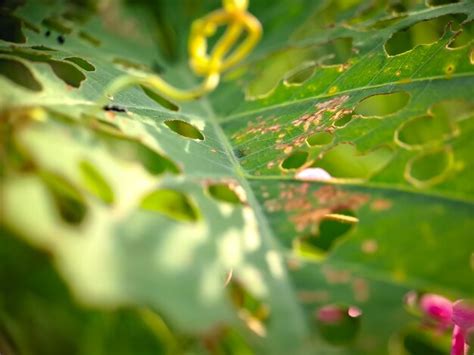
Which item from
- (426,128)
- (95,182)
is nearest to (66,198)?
(95,182)

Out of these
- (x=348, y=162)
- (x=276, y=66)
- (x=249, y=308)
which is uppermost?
(x=276, y=66)

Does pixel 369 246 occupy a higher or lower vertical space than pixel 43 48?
lower

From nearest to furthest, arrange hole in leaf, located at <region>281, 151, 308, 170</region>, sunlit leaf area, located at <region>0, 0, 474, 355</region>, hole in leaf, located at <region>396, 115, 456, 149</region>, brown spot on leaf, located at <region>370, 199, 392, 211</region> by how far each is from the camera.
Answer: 1. sunlit leaf area, located at <region>0, 0, 474, 355</region>
2. brown spot on leaf, located at <region>370, 199, 392, 211</region>
3. hole in leaf, located at <region>281, 151, 308, 170</region>
4. hole in leaf, located at <region>396, 115, 456, 149</region>

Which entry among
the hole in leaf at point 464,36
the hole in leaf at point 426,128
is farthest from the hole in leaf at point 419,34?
the hole in leaf at point 426,128

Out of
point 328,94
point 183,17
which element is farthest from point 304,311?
point 183,17

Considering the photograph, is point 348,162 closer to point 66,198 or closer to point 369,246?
point 369,246

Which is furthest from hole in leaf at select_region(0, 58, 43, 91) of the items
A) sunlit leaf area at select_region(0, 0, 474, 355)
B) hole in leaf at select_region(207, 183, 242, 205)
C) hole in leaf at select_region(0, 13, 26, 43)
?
hole in leaf at select_region(207, 183, 242, 205)

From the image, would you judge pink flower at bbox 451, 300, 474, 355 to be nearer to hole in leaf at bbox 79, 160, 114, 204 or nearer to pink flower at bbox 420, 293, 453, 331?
pink flower at bbox 420, 293, 453, 331
